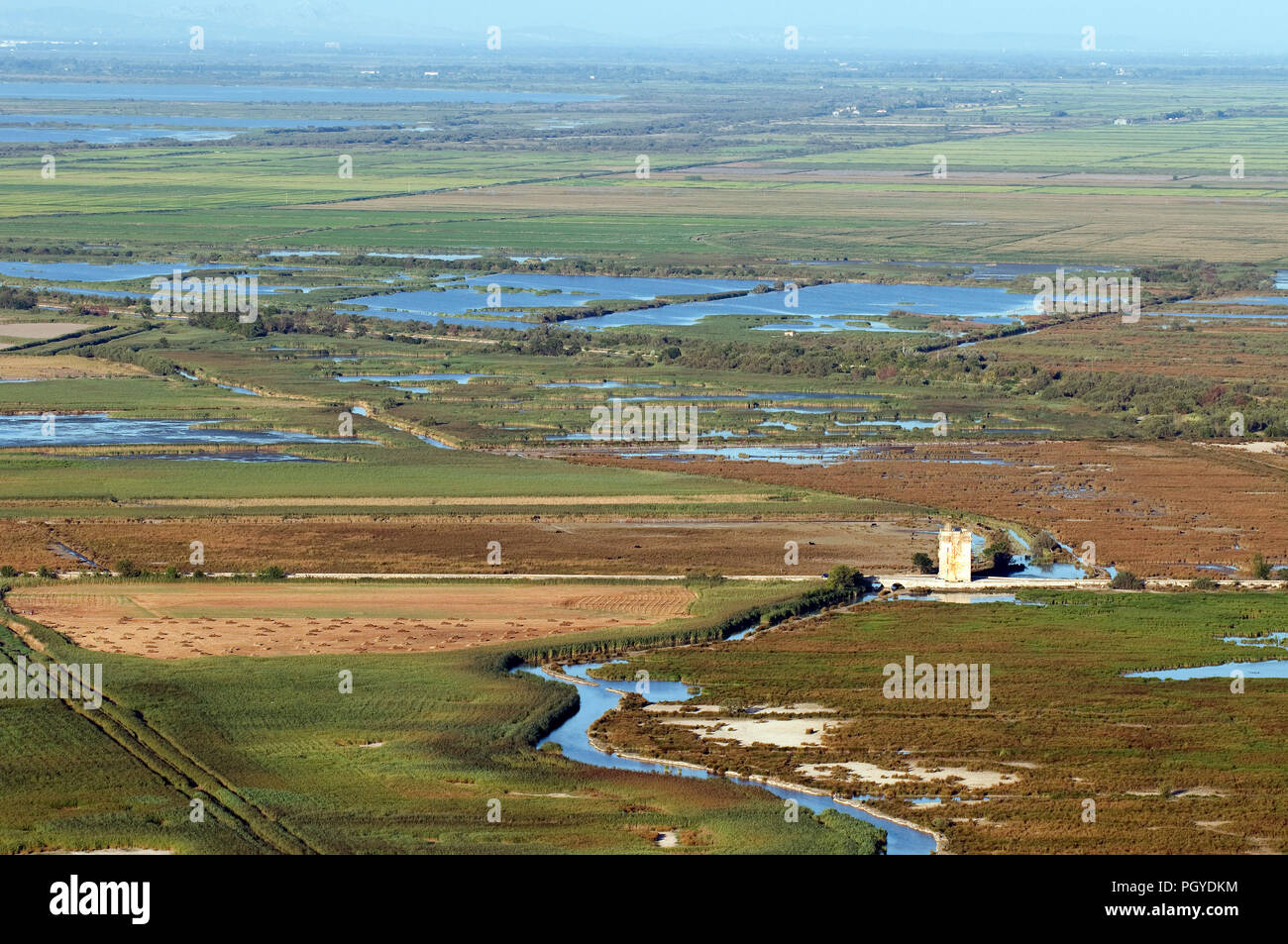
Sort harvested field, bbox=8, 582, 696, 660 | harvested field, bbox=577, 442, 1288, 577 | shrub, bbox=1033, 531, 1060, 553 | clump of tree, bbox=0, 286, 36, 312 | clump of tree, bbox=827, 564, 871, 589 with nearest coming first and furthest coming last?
harvested field, bbox=8, 582, 696, 660
clump of tree, bbox=827, 564, 871, 589
shrub, bbox=1033, 531, 1060, 553
harvested field, bbox=577, 442, 1288, 577
clump of tree, bbox=0, 286, 36, 312

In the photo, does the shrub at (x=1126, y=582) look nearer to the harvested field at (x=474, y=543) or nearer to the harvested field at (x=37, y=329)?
the harvested field at (x=474, y=543)

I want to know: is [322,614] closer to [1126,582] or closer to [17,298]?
[1126,582]

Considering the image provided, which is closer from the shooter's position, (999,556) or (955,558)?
(955,558)

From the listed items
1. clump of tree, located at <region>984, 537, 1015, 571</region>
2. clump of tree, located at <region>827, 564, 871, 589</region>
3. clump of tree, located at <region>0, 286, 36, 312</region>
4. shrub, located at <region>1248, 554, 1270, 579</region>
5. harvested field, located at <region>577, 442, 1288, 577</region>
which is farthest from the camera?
clump of tree, located at <region>0, 286, 36, 312</region>

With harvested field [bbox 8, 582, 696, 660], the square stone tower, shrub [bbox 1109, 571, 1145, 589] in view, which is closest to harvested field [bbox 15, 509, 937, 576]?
the square stone tower

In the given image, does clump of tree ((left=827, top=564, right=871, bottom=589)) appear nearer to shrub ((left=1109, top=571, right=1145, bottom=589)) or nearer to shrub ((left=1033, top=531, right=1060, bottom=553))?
shrub ((left=1033, top=531, right=1060, bottom=553))

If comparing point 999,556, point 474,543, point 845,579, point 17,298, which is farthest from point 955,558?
point 17,298

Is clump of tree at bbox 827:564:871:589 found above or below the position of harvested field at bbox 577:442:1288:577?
below
